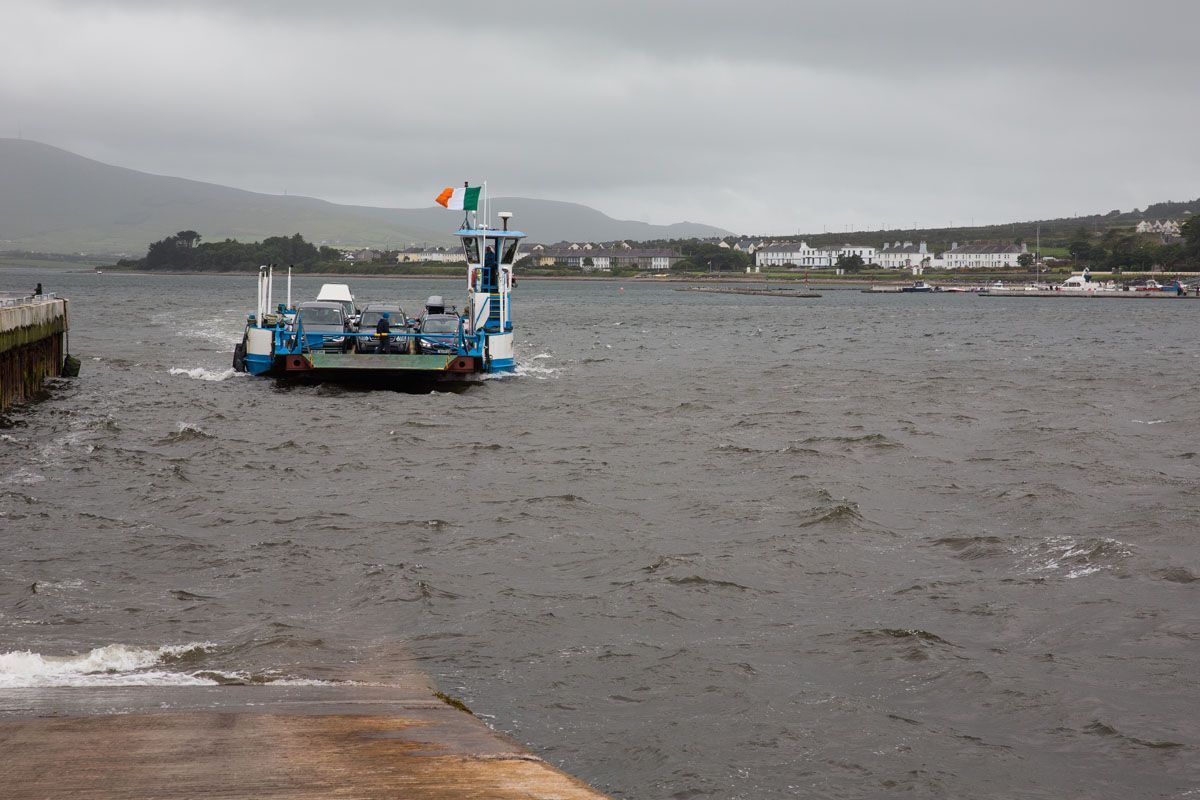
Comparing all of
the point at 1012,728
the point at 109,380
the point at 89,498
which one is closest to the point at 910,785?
the point at 1012,728

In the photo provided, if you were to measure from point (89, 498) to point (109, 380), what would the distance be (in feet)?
64.3

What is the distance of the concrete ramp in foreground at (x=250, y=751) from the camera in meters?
6.33

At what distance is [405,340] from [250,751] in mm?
27510

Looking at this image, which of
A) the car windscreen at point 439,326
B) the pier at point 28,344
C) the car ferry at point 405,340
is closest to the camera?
the pier at point 28,344

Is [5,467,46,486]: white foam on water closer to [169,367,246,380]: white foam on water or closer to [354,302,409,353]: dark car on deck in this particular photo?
[354,302,409,353]: dark car on deck

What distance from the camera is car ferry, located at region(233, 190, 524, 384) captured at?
31938 mm

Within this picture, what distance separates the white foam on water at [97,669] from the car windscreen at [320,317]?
25561mm

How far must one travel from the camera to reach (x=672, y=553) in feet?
47.9

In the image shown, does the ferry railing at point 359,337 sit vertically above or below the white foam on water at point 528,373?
above

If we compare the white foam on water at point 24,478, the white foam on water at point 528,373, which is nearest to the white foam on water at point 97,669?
the white foam on water at point 24,478

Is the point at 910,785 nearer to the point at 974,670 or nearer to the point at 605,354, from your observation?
→ the point at 974,670

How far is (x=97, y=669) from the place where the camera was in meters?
9.65

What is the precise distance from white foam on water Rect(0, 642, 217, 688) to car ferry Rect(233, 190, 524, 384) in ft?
71.3

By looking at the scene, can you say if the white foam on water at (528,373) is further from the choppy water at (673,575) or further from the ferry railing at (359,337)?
the choppy water at (673,575)
